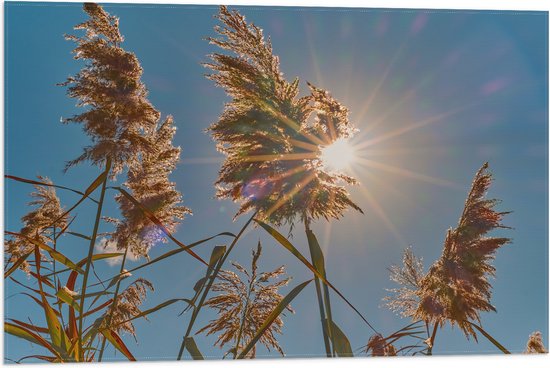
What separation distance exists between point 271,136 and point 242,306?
2.99 feet

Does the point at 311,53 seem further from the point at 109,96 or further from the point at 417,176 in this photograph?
the point at 109,96

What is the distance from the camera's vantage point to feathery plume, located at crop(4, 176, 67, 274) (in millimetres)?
2301

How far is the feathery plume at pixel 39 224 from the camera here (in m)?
2.30

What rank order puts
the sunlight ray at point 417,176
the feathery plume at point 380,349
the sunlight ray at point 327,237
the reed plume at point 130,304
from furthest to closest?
the sunlight ray at point 417,176
the sunlight ray at point 327,237
the feathery plume at point 380,349
the reed plume at point 130,304

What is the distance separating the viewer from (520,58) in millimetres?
3252

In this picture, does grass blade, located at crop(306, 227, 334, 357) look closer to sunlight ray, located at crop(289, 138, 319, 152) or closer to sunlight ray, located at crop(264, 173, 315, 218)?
sunlight ray, located at crop(264, 173, 315, 218)

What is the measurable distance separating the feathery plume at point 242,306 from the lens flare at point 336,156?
26.4 inches

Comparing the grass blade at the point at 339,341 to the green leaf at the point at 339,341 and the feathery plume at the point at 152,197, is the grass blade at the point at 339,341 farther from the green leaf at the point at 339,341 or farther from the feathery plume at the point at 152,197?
the feathery plume at the point at 152,197

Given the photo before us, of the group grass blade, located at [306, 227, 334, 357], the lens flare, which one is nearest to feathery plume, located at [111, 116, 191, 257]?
the lens flare

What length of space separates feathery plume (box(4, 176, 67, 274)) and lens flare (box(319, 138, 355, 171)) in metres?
1.31

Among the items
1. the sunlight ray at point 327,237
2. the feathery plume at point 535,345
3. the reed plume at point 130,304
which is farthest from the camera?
the feathery plume at point 535,345

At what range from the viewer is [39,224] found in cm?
241

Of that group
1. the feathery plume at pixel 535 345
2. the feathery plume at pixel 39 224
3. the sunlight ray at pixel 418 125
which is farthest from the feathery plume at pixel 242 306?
the feathery plume at pixel 535 345

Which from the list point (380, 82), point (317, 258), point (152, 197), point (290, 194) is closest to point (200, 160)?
point (152, 197)
